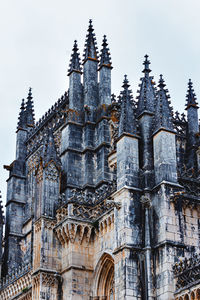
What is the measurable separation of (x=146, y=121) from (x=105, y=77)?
295 inches

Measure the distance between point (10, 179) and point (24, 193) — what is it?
4.17ft

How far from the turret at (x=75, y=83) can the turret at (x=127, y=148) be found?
681cm

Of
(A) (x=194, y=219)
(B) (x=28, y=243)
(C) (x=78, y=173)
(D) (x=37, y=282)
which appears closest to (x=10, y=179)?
(B) (x=28, y=243)

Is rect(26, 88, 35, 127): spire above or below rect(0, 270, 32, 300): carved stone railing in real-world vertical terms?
above

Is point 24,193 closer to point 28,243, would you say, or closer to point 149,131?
point 28,243

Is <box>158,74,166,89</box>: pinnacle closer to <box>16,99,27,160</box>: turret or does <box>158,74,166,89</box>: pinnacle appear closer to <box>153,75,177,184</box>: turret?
<box>153,75,177,184</box>: turret

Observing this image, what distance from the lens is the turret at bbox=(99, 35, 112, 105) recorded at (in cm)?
3362

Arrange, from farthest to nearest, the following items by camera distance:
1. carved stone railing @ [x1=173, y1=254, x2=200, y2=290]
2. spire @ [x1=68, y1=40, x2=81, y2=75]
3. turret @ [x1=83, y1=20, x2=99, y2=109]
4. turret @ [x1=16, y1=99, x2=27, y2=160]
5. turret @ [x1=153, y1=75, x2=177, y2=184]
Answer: turret @ [x1=16, y1=99, x2=27, y2=160] < spire @ [x1=68, y1=40, x2=81, y2=75] < turret @ [x1=83, y1=20, x2=99, y2=109] < turret @ [x1=153, y1=75, x2=177, y2=184] < carved stone railing @ [x1=173, y1=254, x2=200, y2=290]

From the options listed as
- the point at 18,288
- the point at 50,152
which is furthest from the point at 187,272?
the point at 18,288

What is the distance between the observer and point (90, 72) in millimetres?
34562

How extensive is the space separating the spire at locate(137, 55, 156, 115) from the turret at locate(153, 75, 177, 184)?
0.89 metres

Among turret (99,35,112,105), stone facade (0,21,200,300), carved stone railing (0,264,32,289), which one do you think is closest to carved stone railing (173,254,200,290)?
stone facade (0,21,200,300)

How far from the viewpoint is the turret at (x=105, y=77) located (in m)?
33.6

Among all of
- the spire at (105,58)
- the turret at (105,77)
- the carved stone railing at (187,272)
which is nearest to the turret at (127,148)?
the carved stone railing at (187,272)
